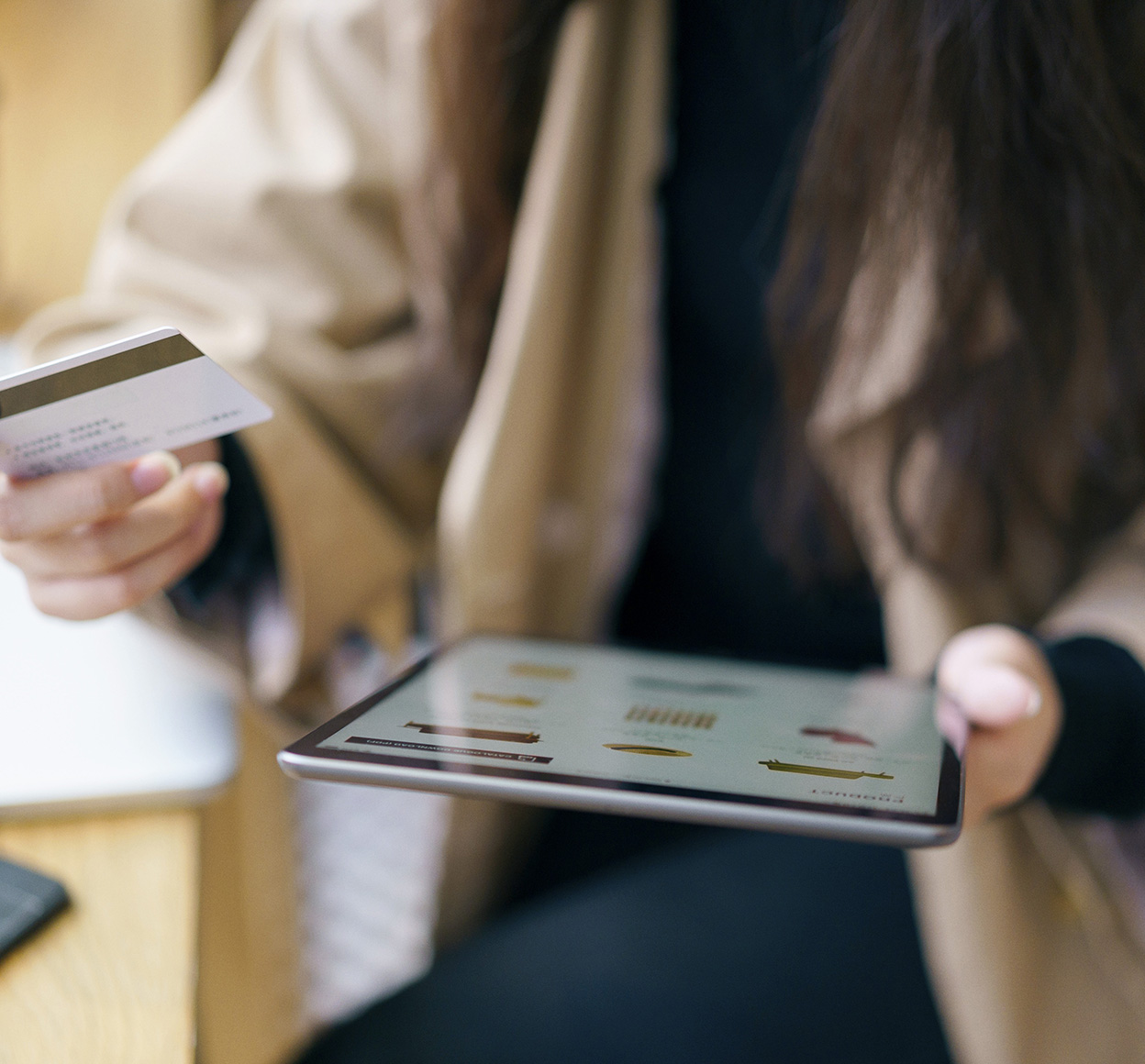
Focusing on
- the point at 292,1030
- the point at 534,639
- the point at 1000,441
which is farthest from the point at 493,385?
the point at 292,1030

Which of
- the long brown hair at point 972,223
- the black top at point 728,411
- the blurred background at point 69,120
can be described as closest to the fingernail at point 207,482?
the black top at point 728,411

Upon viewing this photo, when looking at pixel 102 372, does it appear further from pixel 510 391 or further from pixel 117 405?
pixel 510 391

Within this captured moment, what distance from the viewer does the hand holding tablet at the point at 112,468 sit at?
269 mm

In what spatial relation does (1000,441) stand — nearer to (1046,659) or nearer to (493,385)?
(1046,659)

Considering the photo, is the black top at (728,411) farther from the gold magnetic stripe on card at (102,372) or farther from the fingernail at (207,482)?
the gold magnetic stripe on card at (102,372)

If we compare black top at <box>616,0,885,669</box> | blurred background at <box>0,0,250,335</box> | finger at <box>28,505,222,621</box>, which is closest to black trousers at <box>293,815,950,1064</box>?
black top at <box>616,0,885,669</box>

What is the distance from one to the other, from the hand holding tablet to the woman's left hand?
30cm

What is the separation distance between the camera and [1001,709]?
→ 1.20 ft

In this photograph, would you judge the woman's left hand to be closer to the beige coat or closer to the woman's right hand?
the beige coat

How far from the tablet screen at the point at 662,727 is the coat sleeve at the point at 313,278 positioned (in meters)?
0.18

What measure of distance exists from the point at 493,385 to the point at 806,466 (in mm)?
196

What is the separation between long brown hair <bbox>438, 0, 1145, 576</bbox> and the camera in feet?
1.25

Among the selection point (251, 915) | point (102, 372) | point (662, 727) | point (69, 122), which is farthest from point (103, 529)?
point (69, 122)

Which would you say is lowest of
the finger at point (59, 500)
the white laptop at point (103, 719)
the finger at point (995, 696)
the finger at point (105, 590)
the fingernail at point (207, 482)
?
the white laptop at point (103, 719)
